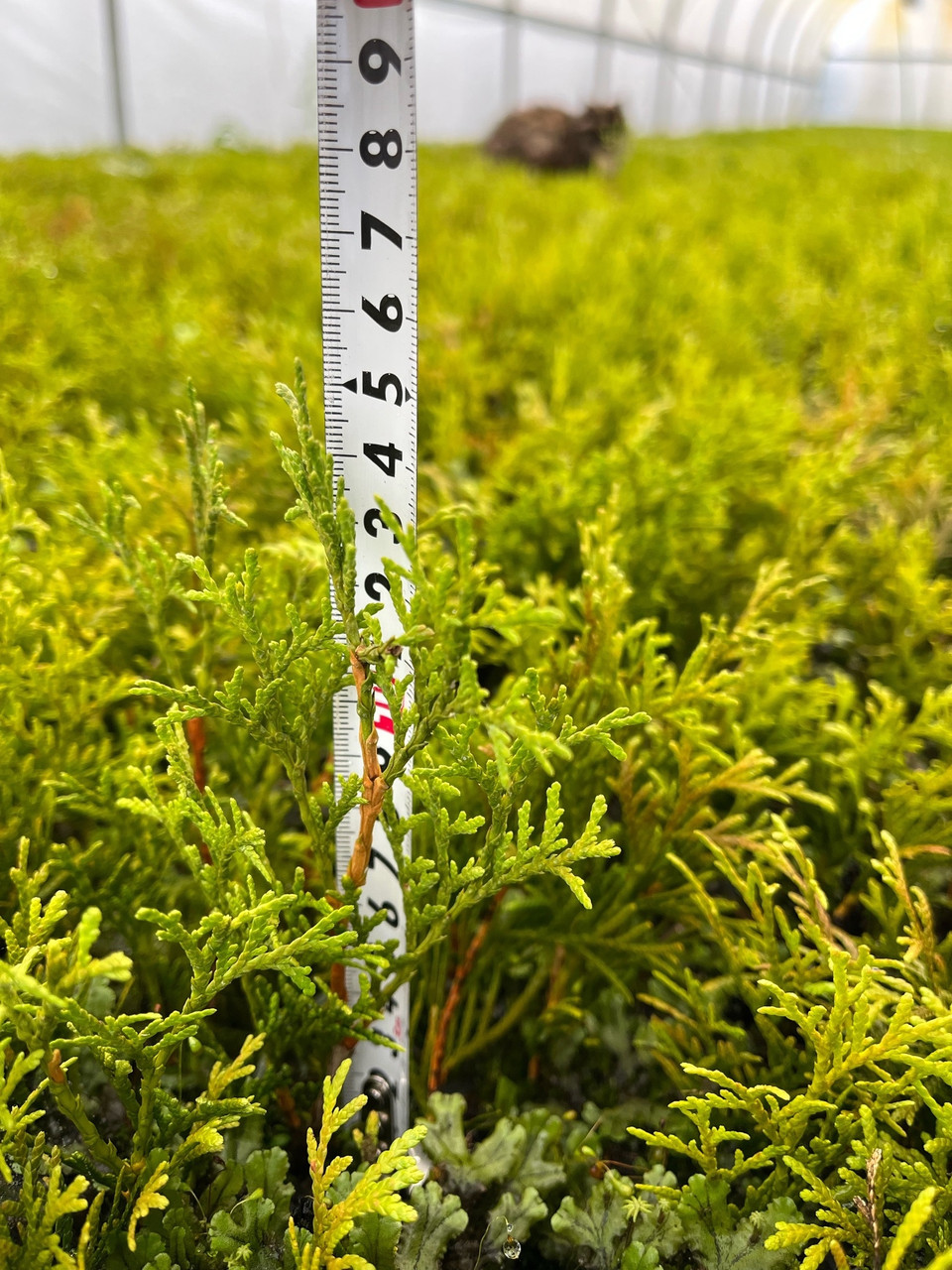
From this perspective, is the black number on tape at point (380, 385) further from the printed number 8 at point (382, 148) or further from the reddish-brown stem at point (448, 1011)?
the reddish-brown stem at point (448, 1011)

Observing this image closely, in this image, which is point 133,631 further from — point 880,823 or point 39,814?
point 880,823

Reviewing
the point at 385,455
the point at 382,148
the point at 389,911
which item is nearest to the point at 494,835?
the point at 389,911

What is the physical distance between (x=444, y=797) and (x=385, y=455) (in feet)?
1.22

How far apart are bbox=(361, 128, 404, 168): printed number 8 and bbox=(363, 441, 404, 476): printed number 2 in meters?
0.22

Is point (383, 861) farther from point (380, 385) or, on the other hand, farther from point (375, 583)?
point (380, 385)

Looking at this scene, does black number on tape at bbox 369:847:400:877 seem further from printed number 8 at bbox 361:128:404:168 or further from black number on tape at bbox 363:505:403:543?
printed number 8 at bbox 361:128:404:168

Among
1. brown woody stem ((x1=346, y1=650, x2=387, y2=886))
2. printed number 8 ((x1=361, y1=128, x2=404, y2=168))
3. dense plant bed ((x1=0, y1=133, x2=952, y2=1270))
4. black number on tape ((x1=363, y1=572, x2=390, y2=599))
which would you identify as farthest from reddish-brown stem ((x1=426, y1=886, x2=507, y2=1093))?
printed number 8 ((x1=361, y1=128, x2=404, y2=168))

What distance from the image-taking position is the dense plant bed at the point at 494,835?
2.28ft

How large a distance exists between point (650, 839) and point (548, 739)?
0.51 m

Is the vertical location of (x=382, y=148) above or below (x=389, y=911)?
above

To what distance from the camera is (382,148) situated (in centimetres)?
70

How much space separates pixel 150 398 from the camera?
2.09 metres

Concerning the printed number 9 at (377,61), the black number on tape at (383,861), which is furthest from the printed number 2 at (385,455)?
the black number on tape at (383,861)

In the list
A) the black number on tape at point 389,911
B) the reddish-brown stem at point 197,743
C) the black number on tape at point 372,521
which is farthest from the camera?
the reddish-brown stem at point 197,743
